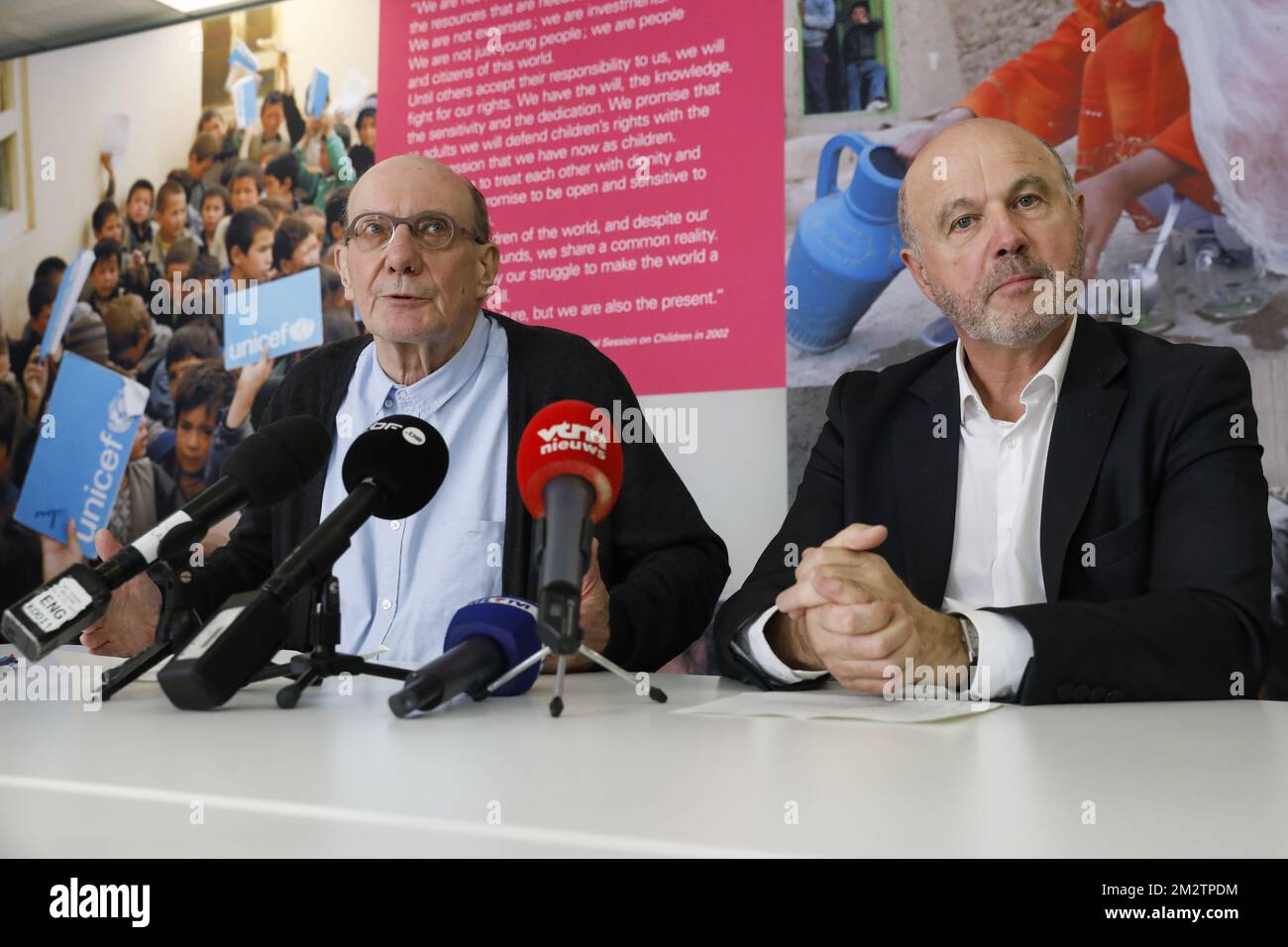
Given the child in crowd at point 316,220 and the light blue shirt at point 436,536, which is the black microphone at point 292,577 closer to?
the light blue shirt at point 436,536

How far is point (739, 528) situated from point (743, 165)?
1005 mm

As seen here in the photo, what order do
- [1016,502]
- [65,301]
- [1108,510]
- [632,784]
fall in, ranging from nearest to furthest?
[632,784]
[1108,510]
[1016,502]
[65,301]

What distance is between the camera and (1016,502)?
1742 mm

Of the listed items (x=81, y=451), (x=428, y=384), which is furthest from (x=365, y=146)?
(x=428, y=384)

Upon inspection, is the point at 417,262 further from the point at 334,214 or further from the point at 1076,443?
the point at 334,214

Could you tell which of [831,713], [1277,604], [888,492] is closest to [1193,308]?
[1277,604]

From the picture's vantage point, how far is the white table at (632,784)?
61cm

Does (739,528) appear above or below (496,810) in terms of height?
above

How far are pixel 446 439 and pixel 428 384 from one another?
12cm

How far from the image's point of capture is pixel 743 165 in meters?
3.18
